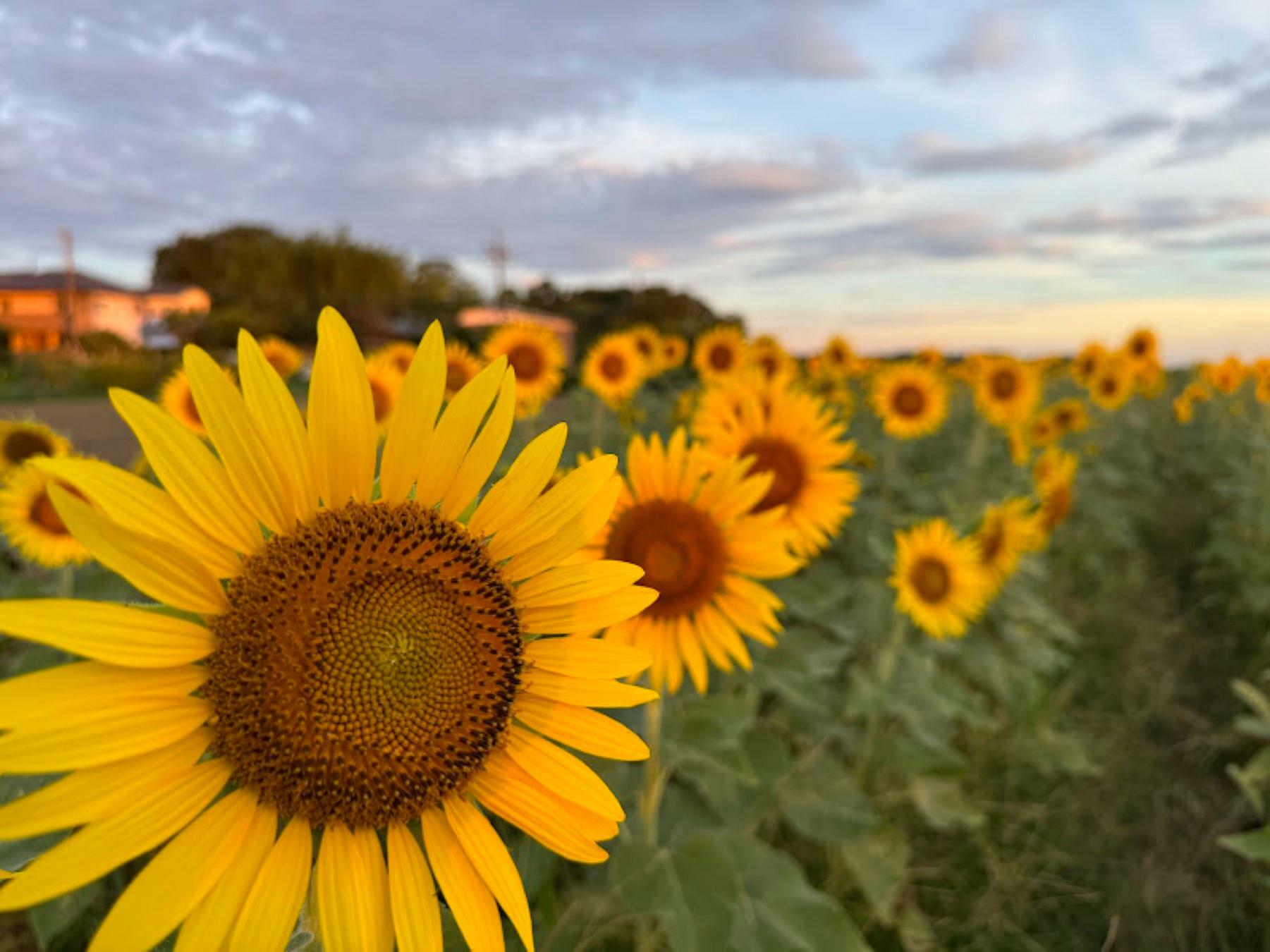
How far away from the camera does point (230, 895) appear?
965 mm

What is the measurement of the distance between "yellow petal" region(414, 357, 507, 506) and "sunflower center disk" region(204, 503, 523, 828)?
0.14 ft

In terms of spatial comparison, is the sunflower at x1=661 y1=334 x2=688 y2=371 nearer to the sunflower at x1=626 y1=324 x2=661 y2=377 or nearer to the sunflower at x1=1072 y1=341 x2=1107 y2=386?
the sunflower at x1=626 y1=324 x2=661 y2=377

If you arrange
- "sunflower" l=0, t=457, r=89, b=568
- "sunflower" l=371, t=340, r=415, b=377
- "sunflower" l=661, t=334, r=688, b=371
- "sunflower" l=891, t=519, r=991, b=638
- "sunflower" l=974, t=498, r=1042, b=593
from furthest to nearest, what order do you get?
1. "sunflower" l=661, t=334, r=688, b=371
2. "sunflower" l=371, t=340, r=415, b=377
3. "sunflower" l=974, t=498, r=1042, b=593
4. "sunflower" l=891, t=519, r=991, b=638
5. "sunflower" l=0, t=457, r=89, b=568

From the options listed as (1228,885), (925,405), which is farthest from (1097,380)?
(1228,885)

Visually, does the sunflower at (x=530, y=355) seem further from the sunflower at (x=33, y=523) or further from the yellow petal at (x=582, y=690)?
the yellow petal at (x=582, y=690)

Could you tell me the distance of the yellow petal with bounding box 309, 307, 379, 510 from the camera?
1.07m

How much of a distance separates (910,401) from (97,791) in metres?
6.98

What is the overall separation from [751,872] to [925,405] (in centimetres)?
570

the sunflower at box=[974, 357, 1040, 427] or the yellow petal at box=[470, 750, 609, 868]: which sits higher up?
the sunflower at box=[974, 357, 1040, 427]

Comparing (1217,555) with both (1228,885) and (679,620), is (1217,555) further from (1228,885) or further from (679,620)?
(679,620)

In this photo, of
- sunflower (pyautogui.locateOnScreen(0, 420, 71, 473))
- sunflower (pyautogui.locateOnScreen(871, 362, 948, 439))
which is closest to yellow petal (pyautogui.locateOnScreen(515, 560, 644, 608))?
sunflower (pyautogui.locateOnScreen(0, 420, 71, 473))

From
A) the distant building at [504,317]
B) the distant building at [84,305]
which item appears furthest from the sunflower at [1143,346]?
the distant building at [84,305]

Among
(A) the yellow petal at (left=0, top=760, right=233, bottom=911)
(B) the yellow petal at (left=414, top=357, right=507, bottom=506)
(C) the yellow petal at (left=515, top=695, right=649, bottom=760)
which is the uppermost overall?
(B) the yellow petal at (left=414, top=357, right=507, bottom=506)

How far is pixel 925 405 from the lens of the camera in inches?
286
